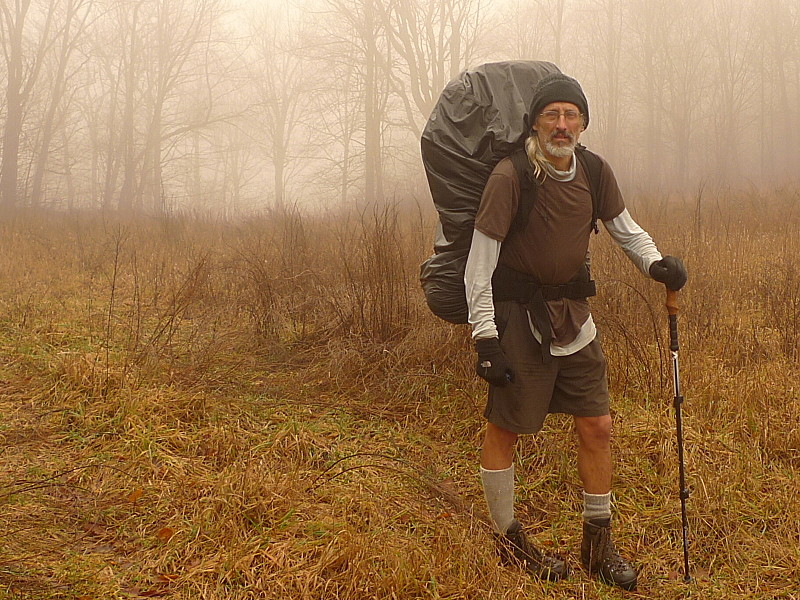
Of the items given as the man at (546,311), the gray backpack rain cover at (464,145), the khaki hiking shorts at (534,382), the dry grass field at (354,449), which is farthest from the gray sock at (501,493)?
the gray backpack rain cover at (464,145)

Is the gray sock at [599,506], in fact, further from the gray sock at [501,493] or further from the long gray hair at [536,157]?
the long gray hair at [536,157]

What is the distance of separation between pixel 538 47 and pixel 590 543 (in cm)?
2327

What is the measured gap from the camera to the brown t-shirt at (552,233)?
7.82 feet

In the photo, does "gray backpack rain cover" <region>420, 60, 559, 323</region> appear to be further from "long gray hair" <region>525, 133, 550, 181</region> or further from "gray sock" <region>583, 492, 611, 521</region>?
"gray sock" <region>583, 492, 611, 521</region>

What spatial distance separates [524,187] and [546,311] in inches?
19.4

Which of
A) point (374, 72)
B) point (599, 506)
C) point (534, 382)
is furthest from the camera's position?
point (374, 72)

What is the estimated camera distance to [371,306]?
483 cm

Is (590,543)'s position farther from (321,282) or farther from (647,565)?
(321,282)

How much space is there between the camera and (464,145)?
2.53 metres

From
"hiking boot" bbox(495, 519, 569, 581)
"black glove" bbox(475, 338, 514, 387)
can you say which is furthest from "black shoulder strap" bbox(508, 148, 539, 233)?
"hiking boot" bbox(495, 519, 569, 581)

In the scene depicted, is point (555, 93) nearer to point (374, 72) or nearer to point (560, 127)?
point (560, 127)

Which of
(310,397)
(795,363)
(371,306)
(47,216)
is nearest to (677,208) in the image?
(795,363)

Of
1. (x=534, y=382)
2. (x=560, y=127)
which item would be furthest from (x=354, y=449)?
(x=560, y=127)

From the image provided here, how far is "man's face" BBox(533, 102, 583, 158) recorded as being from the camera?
2.38 metres
